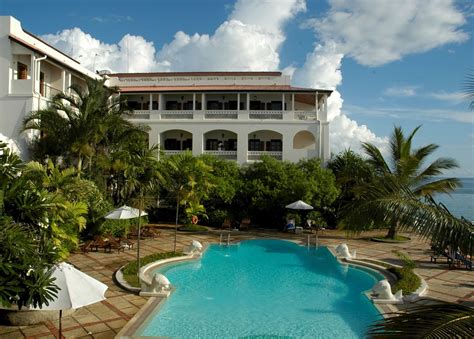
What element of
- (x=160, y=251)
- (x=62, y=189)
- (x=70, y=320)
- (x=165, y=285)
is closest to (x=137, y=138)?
(x=160, y=251)

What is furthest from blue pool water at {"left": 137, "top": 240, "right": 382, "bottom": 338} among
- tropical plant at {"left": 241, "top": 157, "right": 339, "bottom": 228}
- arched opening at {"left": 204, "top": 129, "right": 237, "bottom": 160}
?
arched opening at {"left": 204, "top": 129, "right": 237, "bottom": 160}

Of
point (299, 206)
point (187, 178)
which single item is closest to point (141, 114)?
point (187, 178)

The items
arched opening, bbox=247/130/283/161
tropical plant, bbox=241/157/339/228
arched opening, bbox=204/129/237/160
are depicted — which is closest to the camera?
tropical plant, bbox=241/157/339/228

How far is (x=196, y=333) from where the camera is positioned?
976 cm

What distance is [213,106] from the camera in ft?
106

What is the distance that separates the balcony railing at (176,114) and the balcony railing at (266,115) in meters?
4.68

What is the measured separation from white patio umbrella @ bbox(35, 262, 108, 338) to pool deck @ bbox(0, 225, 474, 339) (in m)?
1.68

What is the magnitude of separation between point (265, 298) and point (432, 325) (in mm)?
8910

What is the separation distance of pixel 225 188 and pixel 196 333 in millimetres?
15347

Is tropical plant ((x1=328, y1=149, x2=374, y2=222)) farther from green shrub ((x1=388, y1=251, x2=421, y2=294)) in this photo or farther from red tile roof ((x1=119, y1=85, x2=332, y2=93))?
green shrub ((x1=388, y1=251, x2=421, y2=294))

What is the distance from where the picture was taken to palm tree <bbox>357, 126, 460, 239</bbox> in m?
19.5

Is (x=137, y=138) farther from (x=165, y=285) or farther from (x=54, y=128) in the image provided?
(x=165, y=285)

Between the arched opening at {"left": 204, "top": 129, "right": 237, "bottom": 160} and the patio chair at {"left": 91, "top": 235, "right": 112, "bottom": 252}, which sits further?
the arched opening at {"left": 204, "top": 129, "right": 237, "bottom": 160}

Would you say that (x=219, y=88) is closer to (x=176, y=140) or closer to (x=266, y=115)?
(x=266, y=115)
